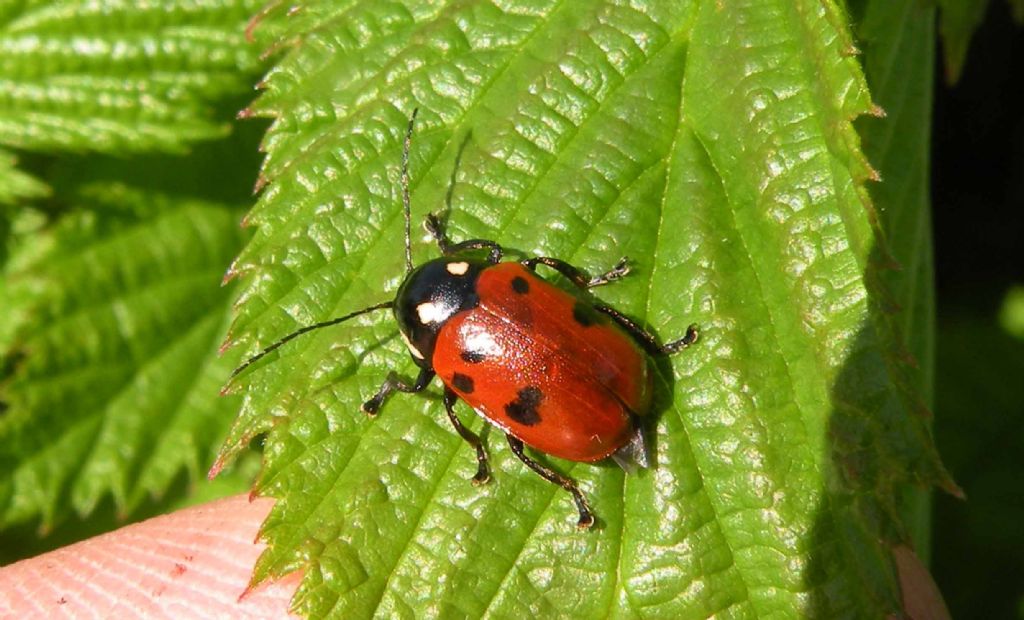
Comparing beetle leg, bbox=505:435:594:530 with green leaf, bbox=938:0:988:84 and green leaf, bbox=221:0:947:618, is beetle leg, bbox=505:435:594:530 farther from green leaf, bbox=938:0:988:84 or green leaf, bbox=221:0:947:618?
green leaf, bbox=938:0:988:84

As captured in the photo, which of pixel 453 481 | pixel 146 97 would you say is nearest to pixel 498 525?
pixel 453 481

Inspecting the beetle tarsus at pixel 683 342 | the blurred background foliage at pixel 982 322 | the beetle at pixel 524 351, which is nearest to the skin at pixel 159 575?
the beetle at pixel 524 351

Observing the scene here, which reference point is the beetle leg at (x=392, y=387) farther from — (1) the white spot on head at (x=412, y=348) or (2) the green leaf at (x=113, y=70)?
(2) the green leaf at (x=113, y=70)

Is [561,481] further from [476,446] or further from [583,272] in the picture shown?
[583,272]

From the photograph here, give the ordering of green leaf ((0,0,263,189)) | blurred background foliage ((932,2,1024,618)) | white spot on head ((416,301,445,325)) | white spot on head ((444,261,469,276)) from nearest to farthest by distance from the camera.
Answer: white spot on head ((416,301,445,325)) < white spot on head ((444,261,469,276)) < green leaf ((0,0,263,189)) < blurred background foliage ((932,2,1024,618))

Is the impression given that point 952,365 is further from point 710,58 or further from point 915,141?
point 710,58

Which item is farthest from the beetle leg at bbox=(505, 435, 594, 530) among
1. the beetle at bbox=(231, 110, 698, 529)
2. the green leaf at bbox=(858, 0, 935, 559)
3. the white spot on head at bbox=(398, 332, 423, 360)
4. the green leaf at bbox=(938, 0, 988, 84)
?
the green leaf at bbox=(938, 0, 988, 84)

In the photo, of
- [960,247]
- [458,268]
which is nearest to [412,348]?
[458,268]
